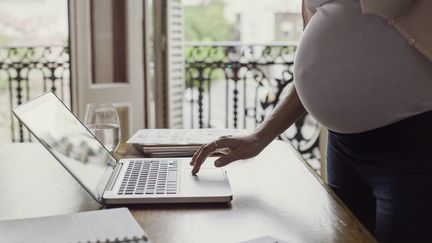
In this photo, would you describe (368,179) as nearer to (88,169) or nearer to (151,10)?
(88,169)

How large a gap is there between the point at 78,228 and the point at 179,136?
739 millimetres

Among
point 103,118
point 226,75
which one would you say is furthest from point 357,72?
point 226,75

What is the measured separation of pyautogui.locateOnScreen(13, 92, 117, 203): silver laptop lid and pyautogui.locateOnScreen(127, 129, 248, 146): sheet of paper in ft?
0.80

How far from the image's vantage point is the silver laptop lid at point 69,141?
95 centimetres

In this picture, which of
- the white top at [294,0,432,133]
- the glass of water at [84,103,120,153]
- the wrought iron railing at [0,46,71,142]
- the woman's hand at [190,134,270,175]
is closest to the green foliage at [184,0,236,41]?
the wrought iron railing at [0,46,71,142]

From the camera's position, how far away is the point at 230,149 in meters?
1.21

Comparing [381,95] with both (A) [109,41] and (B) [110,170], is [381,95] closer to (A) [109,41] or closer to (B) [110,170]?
(B) [110,170]

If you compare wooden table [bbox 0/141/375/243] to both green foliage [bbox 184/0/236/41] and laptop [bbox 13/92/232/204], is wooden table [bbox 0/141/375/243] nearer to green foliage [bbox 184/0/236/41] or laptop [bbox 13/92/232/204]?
laptop [bbox 13/92/232/204]

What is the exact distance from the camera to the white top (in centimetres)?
103

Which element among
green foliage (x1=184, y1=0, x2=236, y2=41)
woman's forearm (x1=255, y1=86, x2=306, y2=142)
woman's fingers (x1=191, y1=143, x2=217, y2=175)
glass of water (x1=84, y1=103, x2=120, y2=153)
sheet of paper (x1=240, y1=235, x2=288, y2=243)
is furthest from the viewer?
green foliage (x1=184, y1=0, x2=236, y2=41)

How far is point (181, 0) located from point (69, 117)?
2.69m

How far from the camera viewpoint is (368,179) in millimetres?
1105

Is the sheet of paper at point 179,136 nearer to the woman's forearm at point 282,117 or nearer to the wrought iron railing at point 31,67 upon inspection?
the woman's forearm at point 282,117

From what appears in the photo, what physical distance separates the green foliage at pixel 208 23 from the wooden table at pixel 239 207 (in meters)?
6.34
